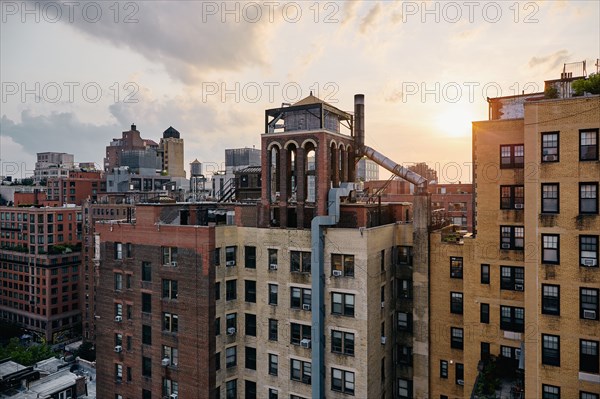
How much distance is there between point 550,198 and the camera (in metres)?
30.0

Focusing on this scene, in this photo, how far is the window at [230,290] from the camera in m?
41.4

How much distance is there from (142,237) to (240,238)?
33.6 ft

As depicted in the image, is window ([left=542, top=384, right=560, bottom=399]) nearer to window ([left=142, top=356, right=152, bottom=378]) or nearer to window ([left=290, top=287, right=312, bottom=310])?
window ([left=290, top=287, right=312, bottom=310])

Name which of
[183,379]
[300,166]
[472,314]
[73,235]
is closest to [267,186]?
[300,166]

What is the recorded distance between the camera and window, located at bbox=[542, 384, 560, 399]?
2956 centimetres

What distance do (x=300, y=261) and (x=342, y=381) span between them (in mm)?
11549

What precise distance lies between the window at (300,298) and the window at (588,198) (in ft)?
76.1

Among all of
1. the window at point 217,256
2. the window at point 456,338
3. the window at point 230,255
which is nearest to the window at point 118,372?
the window at point 217,256

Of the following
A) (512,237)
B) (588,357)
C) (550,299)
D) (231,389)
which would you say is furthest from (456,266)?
(231,389)

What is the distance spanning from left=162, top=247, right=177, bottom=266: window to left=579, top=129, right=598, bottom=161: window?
116ft

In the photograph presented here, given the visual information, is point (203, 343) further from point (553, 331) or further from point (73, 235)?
point (73, 235)

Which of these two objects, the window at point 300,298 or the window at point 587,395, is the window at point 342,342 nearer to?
the window at point 300,298

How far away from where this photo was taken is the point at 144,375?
139ft

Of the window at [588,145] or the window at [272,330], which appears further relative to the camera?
the window at [272,330]
